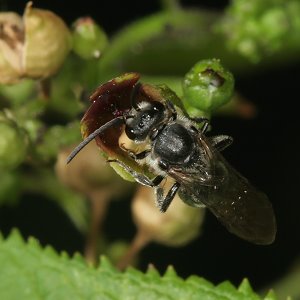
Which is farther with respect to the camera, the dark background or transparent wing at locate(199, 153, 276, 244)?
the dark background

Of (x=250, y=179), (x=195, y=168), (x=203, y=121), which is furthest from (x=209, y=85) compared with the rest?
(x=250, y=179)

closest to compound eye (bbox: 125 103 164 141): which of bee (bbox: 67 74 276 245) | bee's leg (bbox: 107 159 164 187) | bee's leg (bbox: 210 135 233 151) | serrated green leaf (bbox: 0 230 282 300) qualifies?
bee (bbox: 67 74 276 245)

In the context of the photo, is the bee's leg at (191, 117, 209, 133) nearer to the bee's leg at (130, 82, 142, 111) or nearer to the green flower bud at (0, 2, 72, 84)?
the bee's leg at (130, 82, 142, 111)

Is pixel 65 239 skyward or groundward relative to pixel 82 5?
groundward

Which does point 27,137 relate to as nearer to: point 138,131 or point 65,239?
point 138,131

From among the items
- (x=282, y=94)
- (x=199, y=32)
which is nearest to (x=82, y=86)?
(x=199, y=32)

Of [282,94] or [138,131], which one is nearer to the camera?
[138,131]

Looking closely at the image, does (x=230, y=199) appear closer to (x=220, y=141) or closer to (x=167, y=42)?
(x=220, y=141)

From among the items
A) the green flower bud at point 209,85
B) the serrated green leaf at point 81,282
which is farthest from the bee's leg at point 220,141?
the serrated green leaf at point 81,282
